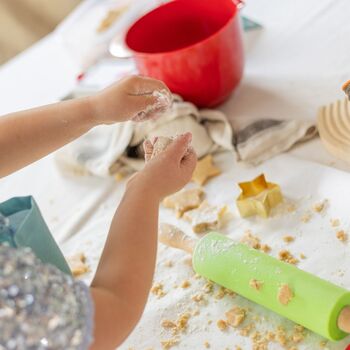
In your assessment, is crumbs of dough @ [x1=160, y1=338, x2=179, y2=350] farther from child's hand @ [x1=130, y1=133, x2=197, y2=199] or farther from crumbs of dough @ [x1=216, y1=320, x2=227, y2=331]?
child's hand @ [x1=130, y1=133, x2=197, y2=199]

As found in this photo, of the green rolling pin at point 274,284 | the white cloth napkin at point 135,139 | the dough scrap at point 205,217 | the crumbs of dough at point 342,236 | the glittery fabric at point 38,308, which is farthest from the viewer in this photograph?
the white cloth napkin at point 135,139

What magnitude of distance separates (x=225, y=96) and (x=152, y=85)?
1.06 ft

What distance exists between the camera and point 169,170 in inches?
25.0

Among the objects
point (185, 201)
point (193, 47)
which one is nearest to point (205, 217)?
point (185, 201)

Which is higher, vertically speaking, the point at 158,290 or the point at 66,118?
the point at 66,118

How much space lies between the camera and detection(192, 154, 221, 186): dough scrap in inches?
35.5

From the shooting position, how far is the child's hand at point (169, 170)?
625mm

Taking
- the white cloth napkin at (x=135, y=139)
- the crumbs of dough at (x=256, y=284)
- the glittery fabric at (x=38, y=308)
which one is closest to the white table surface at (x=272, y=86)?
the white cloth napkin at (x=135, y=139)

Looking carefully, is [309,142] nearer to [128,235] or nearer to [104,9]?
[128,235]

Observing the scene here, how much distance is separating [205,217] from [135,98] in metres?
0.21

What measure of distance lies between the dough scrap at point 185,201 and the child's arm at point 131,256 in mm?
228

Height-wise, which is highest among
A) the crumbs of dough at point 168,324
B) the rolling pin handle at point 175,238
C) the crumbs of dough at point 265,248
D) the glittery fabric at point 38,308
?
the glittery fabric at point 38,308

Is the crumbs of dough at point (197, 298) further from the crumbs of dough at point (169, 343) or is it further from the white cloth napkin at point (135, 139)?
the white cloth napkin at point (135, 139)

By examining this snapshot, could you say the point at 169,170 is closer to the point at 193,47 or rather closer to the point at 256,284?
the point at 256,284
